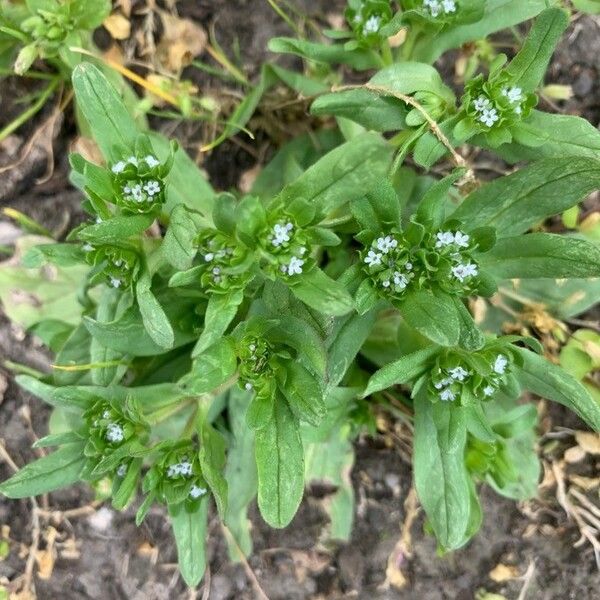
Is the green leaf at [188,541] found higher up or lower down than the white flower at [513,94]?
lower down

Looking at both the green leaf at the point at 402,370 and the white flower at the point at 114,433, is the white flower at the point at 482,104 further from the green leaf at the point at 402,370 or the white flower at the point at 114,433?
the white flower at the point at 114,433

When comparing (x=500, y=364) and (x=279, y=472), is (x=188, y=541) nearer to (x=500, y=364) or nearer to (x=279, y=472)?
(x=279, y=472)

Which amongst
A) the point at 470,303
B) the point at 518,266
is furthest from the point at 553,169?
the point at 470,303

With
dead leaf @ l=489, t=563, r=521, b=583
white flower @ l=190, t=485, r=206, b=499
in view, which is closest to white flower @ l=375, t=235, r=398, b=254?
white flower @ l=190, t=485, r=206, b=499

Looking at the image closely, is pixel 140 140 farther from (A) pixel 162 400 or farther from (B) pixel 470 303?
(B) pixel 470 303

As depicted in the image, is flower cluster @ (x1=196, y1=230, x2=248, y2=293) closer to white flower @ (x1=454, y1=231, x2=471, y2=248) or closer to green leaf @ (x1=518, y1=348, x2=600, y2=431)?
white flower @ (x1=454, y1=231, x2=471, y2=248)

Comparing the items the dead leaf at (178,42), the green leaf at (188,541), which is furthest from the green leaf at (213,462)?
the dead leaf at (178,42)

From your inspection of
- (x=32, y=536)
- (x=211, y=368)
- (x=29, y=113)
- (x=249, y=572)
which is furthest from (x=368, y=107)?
(x=32, y=536)

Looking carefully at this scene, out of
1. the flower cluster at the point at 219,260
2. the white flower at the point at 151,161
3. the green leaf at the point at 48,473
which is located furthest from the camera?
the green leaf at the point at 48,473
